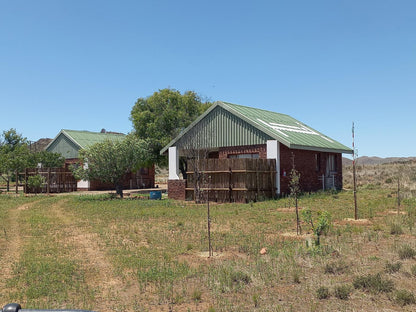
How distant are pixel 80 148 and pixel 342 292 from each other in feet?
113

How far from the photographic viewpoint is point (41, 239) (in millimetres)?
11859

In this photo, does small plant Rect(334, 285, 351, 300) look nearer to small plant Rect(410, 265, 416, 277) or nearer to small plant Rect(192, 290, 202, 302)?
small plant Rect(410, 265, 416, 277)

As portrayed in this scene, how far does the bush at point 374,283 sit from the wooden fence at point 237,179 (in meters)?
14.7

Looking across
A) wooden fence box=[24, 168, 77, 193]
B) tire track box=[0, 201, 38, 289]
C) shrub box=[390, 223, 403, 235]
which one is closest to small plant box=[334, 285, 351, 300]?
shrub box=[390, 223, 403, 235]

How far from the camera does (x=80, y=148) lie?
37.7 m

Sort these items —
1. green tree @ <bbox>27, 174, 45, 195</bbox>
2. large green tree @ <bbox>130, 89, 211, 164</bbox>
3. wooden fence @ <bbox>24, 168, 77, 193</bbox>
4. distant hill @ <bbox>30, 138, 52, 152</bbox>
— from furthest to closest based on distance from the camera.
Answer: distant hill @ <bbox>30, 138, 52, 152</bbox> → large green tree @ <bbox>130, 89, 211, 164</bbox> → wooden fence @ <bbox>24, 168, 77, 193</bbox> → green tree @ <bbox>27, 174, 45, 195</bbox>

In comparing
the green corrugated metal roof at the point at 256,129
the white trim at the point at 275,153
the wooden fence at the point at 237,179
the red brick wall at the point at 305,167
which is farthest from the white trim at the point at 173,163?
the red brick wall at the point at 305,167

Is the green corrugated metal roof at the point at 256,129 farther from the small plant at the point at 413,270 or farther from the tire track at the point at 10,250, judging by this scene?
the small plant at the point at 413,270

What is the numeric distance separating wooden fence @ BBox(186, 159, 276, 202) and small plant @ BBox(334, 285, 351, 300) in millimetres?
14888

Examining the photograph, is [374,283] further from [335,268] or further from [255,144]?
[255,144]

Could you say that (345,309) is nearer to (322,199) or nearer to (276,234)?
(276,234)

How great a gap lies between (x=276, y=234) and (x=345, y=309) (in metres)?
5.89

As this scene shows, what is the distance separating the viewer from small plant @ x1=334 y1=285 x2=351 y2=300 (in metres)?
6.21

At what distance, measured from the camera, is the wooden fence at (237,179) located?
21.6m
